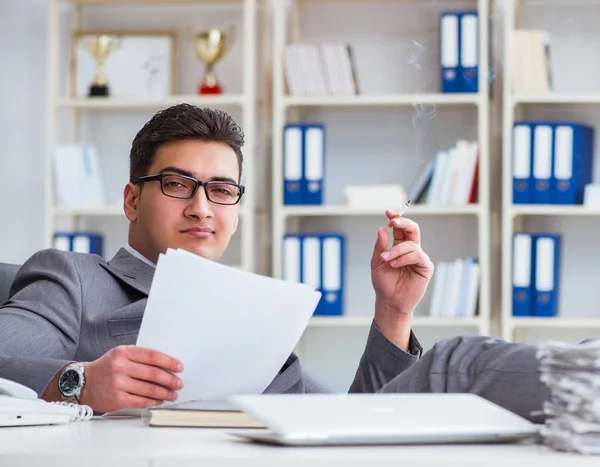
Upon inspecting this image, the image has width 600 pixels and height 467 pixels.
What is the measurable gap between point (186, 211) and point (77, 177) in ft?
7.39

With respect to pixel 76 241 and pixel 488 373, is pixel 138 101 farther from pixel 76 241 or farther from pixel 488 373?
pixel 488 373

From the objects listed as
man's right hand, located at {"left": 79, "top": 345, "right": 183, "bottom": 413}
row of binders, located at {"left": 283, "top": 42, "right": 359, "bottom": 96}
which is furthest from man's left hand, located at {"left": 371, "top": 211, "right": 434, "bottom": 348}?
row of binders, located at {"left": 283, "top": 42, "right": 359, "bottom": 96}

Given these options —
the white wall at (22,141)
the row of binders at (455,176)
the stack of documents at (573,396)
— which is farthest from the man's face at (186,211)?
the white wall at (22,141)

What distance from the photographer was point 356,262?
386 centimetres

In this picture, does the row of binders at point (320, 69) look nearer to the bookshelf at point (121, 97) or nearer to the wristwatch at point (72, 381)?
the bookshelf at point (121, 97)

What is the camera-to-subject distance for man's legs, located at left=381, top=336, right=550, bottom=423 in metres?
0.81

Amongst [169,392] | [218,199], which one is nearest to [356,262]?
[218,199]

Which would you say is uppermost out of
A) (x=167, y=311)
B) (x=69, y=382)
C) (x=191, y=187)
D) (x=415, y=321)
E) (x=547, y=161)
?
(x=547, y=161)

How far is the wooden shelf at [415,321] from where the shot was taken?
11.6ft

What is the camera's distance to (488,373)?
0.84 m

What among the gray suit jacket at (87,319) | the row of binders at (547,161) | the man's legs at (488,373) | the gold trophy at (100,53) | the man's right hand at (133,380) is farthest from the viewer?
the gold trophy at (100,53)

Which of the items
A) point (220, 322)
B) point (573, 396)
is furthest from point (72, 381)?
point (573, 396)

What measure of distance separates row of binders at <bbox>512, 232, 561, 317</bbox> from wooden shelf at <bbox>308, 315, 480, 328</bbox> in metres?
0.18

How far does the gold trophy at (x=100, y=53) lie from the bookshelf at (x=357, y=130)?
0.65 m
